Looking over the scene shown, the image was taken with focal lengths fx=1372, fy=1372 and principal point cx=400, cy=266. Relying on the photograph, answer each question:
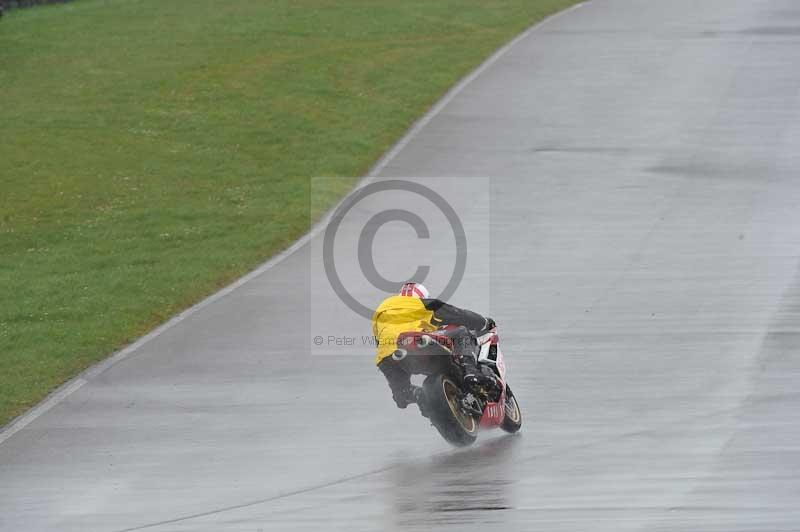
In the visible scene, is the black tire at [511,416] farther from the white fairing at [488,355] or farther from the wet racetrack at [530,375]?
the white fairing at [488,355]

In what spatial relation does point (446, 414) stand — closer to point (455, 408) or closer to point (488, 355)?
point (455, 408)

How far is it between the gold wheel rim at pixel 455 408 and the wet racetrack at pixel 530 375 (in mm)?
266

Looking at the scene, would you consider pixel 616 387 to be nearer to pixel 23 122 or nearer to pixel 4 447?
pixel 4 447

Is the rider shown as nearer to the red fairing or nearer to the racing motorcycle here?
the racing motorcycle

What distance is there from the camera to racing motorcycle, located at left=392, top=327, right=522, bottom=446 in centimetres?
1334

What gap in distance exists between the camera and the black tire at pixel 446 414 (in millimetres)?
13352

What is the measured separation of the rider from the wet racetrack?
2.38 feet

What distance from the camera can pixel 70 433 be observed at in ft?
50.8

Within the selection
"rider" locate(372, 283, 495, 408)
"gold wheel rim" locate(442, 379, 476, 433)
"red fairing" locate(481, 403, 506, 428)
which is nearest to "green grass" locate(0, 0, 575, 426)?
"rider" locate(372, 283, 495, 408)

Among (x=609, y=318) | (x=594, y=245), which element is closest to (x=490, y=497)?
(x=609, y=318)

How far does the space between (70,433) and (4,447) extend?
28.8 inches

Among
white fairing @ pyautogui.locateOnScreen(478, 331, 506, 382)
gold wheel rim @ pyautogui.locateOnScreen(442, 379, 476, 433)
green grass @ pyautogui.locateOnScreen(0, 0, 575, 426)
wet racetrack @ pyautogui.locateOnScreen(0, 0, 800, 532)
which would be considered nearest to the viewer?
wet racetrack @ pyautogui.locateOnScreen(0, 0, 800, 532)

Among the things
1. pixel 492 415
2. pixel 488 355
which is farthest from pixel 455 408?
pixel 488 355

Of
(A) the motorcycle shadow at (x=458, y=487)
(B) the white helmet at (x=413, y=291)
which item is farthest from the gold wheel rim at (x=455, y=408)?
(B) the white helmet at (x=413, y=291)
